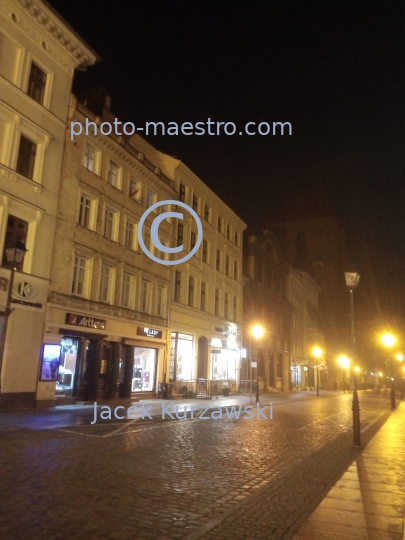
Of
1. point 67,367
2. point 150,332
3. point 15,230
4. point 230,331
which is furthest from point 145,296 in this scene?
point 230,331

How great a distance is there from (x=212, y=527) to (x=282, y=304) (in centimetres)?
4445

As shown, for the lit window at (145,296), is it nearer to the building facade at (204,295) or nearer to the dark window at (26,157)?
the building facade at (204,295)

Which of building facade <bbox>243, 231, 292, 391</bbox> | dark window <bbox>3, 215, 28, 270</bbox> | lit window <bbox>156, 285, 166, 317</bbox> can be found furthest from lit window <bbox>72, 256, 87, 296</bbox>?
building facade <bbox>243, 231, 292, 391</bbox>

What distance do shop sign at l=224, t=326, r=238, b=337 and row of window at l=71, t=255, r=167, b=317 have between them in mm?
8974

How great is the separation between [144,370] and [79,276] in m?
7.33

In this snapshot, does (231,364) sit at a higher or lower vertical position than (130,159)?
lower

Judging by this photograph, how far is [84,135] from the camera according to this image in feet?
75.8

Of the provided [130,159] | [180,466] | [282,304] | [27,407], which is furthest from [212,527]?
[282,304]

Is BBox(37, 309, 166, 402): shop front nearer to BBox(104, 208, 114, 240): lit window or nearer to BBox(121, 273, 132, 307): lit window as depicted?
BBox(121, 273, 132, 307): lit window

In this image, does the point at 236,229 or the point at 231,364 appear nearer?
the point at 231,364

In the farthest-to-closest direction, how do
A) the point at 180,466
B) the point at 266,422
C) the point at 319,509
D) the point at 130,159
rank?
the point at 130,159 < the point at 266,422 < the point at 180,466 < the point at 319,509

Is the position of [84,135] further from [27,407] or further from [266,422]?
→ [266,422]

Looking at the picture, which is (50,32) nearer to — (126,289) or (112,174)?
(112,174)

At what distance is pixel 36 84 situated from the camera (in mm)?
20766
